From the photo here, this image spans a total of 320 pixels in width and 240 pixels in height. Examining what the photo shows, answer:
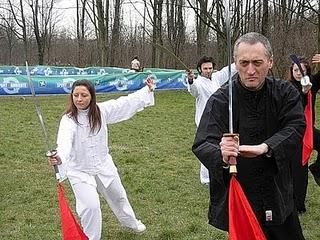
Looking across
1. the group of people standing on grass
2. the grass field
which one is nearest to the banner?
the grass field

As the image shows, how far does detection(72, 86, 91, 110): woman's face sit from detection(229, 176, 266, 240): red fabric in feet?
7.67

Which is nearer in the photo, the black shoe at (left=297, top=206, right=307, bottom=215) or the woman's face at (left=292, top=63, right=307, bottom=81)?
the woman's face at (left=292, top=63, right=307, bottom=81)

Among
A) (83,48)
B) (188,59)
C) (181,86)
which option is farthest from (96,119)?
(83,48)

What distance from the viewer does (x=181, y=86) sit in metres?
23.4

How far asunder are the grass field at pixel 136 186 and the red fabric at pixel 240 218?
8.42 feet

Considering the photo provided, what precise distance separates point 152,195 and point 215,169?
13.9 feet

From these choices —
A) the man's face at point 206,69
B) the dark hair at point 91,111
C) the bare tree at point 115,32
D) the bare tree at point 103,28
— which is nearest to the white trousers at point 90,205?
the dark hair at point 91,111

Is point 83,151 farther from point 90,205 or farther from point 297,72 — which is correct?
point 297,72

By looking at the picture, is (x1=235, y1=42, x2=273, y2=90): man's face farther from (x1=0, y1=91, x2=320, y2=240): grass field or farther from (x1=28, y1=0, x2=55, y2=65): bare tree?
(x1=28, y1=0, x2=55, y2=65): bare tree

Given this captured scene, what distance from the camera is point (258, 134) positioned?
2.88 m

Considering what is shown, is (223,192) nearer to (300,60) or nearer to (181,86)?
(300,60)

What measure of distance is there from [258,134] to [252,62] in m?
0.42

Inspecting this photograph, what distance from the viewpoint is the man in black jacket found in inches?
109

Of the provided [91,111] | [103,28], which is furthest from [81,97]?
[103,28]
